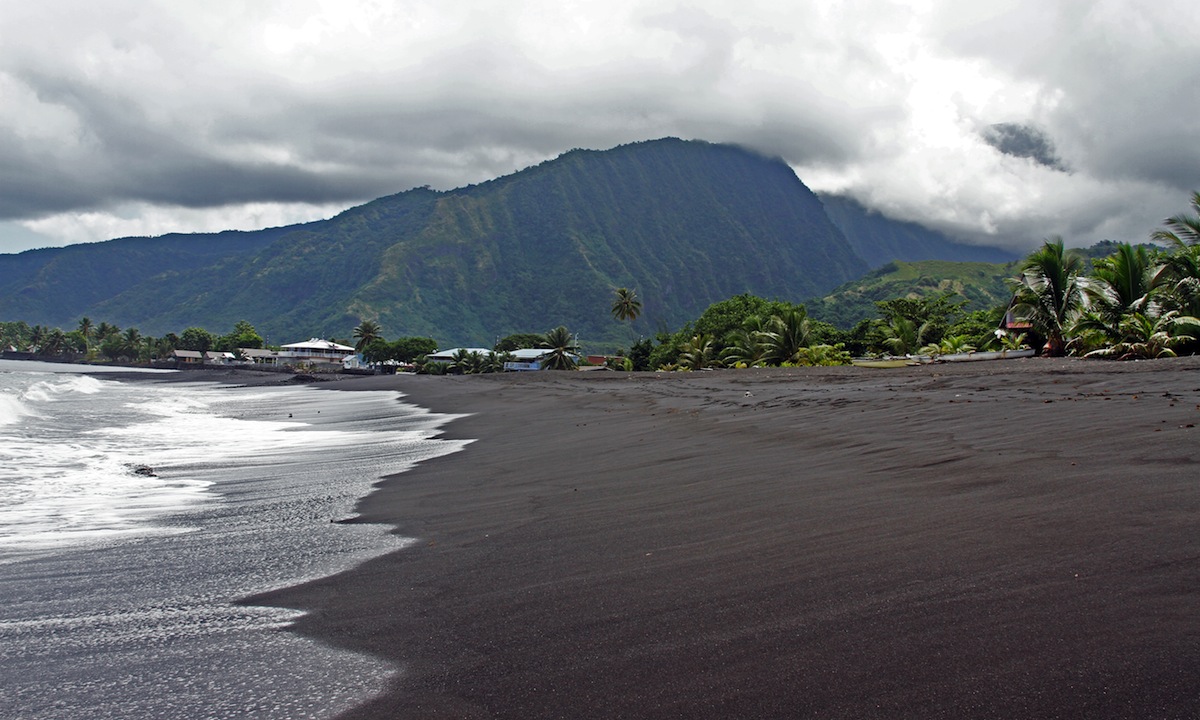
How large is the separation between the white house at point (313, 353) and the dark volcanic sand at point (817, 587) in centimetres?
14310

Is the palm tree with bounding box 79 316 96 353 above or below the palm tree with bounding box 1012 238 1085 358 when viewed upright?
above

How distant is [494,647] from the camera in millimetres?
3723

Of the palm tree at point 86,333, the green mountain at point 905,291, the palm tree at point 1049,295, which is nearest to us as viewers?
the palm tree at point 1049,295

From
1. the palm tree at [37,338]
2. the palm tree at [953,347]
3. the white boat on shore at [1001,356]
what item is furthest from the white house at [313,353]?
the white boat on shore at [1001,356]

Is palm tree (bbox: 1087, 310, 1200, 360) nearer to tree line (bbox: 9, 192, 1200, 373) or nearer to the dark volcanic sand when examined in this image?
tree line (bbox: 9, 192, 1200, 373)

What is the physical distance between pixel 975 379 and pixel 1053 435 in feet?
34.6

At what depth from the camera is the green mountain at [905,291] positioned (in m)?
162

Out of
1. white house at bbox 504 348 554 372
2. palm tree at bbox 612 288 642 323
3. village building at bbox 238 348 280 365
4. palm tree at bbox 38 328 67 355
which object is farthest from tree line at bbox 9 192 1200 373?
palm tree at bbox 38 328 67 355

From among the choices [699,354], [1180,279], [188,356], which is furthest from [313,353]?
[1180,279]

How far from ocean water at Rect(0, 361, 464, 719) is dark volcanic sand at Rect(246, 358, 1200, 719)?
1.14ft

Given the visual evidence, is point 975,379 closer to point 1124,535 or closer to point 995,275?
point 1124,535

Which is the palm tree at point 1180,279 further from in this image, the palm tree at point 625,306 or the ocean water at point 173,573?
the palm tree at point 625,306

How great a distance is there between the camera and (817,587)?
407 cm

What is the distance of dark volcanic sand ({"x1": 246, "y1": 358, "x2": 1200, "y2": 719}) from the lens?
3.00 meters
